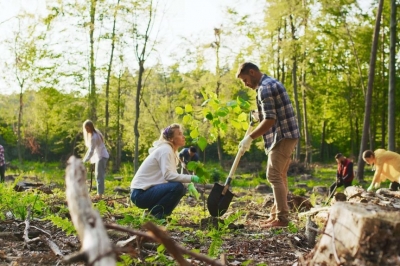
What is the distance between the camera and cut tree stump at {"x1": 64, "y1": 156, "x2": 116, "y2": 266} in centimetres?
158

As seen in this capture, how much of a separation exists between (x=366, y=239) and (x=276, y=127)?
345 cm

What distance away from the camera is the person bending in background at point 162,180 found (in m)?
5.55

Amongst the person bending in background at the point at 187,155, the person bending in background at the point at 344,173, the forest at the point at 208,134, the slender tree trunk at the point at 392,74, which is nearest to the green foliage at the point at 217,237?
the forest at the point at 208,134

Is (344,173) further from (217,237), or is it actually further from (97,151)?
(217,237)

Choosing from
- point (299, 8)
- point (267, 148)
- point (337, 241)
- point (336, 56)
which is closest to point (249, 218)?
point (267, 148)

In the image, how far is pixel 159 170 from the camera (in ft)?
18.7

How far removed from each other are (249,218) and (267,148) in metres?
1.39

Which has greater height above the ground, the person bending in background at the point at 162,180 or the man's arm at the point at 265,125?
the man's arm at the point at 265,125

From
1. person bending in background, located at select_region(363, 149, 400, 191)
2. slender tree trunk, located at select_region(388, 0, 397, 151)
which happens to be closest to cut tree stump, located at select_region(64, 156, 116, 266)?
person bending in background, located at select_region(363, 149, 400, 191)

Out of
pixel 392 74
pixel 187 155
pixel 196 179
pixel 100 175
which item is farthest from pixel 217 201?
pixel 392 74

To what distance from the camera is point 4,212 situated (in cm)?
519

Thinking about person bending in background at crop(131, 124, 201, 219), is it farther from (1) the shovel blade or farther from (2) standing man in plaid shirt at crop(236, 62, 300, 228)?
(2) standing man in plaid shirt at crop(236, 62, 300, 228)

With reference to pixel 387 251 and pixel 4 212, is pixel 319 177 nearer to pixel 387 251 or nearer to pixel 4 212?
pixel 4 212

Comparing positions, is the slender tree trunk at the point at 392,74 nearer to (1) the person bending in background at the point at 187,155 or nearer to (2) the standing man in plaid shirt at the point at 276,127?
(1) the person bending in background at the point at 187,155
